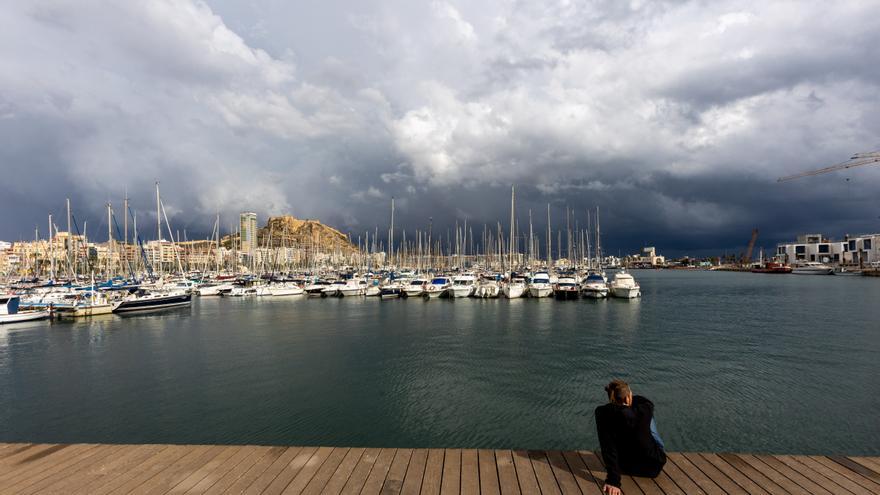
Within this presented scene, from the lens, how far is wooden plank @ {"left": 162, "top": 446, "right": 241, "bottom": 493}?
6.56 metres

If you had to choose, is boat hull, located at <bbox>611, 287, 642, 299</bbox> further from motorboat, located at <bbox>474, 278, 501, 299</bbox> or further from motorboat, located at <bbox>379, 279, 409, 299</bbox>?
motorboat, located at <bbox>379, 279, 409, 299</bbox>

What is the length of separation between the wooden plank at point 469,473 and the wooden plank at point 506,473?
37cm

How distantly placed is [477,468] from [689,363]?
22.9 m

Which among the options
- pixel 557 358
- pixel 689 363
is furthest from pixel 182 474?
pixel 689 363

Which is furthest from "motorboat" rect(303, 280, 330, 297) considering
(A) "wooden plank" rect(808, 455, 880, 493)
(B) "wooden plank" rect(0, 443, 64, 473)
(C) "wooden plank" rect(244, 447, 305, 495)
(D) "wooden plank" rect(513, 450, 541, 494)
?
(A) "wooden plank" rect(808, 455, 880, 493)

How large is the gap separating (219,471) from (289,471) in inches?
48.5

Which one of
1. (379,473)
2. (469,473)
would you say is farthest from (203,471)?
(469,473)

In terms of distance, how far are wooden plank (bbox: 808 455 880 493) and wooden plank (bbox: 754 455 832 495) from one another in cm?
68

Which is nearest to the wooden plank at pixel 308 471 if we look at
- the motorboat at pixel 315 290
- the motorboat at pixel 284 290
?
the motorboat at pixel 315 290

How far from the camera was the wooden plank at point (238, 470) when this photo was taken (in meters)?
6.56

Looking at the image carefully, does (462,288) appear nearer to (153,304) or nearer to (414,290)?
(414,290)

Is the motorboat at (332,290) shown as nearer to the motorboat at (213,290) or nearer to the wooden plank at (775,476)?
the motorboat at (213,290)

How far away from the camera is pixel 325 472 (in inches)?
274

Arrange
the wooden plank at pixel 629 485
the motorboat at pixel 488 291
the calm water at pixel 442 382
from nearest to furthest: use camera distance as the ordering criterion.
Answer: the wooden plank at pixel 629 485 → the calm water at pixel 442 382 → the motorboat at pixel 488 291
